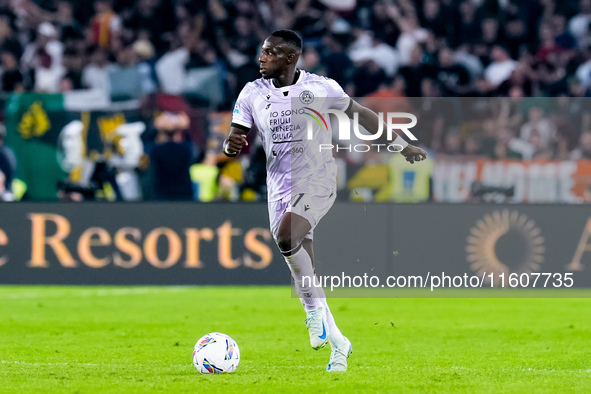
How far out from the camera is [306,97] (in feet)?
22.1

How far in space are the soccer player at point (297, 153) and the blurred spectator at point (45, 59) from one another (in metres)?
9.17

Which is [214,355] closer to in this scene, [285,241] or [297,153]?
[285,241]

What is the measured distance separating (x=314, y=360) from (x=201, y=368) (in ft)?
3.77

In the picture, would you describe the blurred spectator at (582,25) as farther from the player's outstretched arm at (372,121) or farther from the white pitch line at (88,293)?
the player's outstretched arm at (372,121)

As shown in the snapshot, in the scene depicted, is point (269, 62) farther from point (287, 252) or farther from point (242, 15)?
point (242, 15)

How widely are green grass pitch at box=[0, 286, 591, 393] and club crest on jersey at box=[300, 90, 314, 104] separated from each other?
1751 mm

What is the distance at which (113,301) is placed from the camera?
39.3 feet

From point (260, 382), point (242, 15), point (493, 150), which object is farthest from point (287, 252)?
point (242, 15)

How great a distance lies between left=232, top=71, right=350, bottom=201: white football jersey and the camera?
6695 millimetres

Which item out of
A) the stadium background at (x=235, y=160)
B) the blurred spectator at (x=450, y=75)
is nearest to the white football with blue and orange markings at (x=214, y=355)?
the stadium background at (x=235, y=160)

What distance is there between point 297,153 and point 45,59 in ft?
32.3

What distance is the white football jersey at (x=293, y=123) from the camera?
22.0ft

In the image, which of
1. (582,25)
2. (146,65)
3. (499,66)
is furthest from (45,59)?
(582,25)

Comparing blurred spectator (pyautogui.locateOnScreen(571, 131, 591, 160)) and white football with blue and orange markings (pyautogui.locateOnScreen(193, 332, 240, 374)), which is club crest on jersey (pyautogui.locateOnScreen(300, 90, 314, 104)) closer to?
white football with blue and orange markings (pyautogui.locateOnScreen(193, 332, 240, 374))
